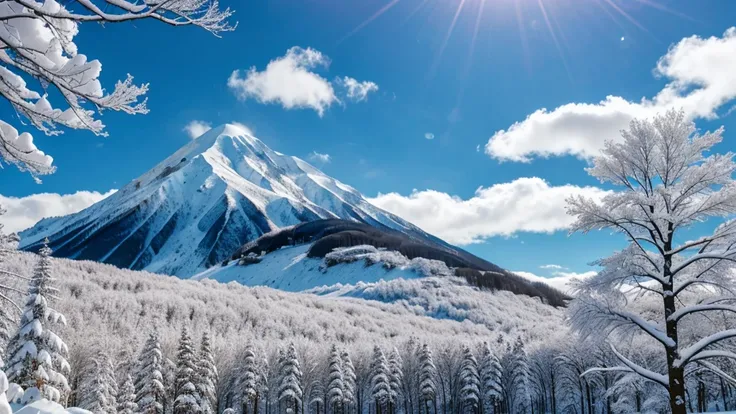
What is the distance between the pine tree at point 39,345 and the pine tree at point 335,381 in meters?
33.0

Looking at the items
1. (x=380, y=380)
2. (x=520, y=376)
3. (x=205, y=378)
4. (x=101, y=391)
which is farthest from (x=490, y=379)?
(x=101, y=391)

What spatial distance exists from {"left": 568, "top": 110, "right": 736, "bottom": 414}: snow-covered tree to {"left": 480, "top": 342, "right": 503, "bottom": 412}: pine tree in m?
49.0

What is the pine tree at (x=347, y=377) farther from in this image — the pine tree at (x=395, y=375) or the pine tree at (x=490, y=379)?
the pine tree at (x=490, y=379)

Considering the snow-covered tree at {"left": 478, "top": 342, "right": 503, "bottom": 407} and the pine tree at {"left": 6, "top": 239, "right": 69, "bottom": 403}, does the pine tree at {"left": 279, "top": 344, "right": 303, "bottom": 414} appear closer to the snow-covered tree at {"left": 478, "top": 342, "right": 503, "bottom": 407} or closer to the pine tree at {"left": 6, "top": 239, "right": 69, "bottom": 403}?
the snow-covered tree at {"left": 478, "top": 342, "right": 503, "bottom": 407}

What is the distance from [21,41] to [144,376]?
116 feet

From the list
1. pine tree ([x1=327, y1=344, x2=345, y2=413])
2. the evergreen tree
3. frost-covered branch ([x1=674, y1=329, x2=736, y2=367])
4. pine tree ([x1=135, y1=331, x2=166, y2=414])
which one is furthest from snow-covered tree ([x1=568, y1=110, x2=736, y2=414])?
the evergreen tree

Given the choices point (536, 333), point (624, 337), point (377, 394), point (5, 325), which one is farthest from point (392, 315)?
point (624, 337)

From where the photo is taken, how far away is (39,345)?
20094 mm

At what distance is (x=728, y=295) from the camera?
8.73 m

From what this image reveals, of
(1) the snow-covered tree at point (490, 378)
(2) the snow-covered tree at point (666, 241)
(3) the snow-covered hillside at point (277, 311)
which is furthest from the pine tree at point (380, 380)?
(2) the snow-covered tree at point (666, 241)

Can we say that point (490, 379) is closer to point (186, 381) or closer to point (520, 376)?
point (520, 376)

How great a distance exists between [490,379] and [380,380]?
1408cm

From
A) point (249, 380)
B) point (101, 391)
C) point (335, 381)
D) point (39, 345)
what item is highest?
point (39, 345)

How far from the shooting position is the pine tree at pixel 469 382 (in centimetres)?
5328
